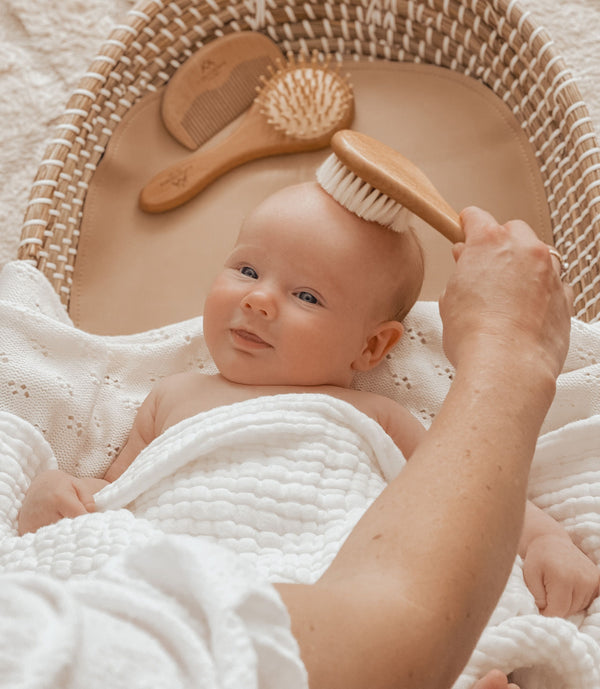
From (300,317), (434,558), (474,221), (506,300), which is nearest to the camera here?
(434,558)

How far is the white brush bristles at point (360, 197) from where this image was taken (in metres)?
0.94

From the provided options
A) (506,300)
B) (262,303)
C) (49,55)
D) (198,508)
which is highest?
(506,300)

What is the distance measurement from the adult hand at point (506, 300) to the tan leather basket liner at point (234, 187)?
0.40m

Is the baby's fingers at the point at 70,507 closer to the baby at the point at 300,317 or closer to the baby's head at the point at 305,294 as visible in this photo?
the baby at the point at 300,317

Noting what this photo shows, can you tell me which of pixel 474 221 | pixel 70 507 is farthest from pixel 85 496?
pixel 474 221

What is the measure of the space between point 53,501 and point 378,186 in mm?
459

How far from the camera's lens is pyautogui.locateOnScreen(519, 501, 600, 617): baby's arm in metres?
0.82

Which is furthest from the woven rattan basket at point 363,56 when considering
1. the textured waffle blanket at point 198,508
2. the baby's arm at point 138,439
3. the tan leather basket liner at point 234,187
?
the baby's arm at point 138,439

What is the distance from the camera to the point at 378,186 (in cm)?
90

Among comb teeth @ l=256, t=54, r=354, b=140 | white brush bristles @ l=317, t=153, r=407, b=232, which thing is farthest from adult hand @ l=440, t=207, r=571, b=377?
comb teeth @ l=256, t=54, r=354, b=140

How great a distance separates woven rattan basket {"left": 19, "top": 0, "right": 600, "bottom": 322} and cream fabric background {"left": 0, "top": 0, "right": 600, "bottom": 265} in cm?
34

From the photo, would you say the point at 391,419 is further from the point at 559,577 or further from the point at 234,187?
the point at 234,187

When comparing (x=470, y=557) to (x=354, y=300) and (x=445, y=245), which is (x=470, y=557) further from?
(x=445, y=245)

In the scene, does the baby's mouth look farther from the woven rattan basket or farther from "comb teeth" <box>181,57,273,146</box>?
"comb teeth" <box>181,57,273,146</box>
